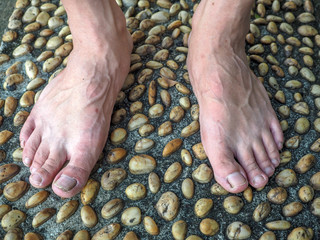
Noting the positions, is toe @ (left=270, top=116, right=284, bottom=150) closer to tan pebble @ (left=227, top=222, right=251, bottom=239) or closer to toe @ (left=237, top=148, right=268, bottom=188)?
toe @ (left=237, top=148, right=268, bottom=188)

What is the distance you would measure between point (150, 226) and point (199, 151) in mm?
186

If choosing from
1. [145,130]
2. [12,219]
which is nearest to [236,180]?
[145,130]

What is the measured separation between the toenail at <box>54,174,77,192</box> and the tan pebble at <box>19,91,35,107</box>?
256 mm

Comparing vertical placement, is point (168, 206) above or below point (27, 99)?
below

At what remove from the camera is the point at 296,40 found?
100 centimetres

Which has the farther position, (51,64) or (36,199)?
(51,64)

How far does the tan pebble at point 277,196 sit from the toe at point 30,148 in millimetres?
476

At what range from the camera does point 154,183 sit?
0.78 meters

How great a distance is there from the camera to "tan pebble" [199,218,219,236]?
73cm

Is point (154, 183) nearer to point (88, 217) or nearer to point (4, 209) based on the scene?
point (88, 217)

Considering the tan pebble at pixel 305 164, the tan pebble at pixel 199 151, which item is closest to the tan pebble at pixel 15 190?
the tan pebble at pixel 199 151

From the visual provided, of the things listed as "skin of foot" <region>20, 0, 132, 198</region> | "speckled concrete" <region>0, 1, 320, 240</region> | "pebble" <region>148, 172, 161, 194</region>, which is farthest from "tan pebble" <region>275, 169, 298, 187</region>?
"skin of foot" <region>20, 0, 132, 198</region>

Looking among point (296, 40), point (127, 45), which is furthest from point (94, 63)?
point (296, 40)

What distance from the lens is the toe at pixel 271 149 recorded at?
777 millimetres
